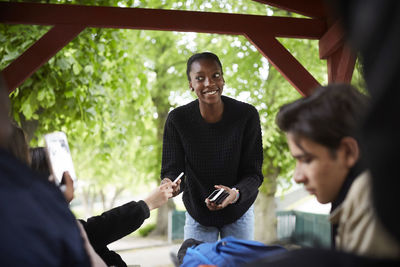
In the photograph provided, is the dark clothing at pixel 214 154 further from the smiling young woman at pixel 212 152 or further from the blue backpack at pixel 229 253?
the blue backpack at pixel 229 253

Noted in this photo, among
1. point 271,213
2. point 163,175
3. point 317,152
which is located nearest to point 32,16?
point 163,175

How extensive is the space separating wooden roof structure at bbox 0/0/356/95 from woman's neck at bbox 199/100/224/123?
114 centimetres

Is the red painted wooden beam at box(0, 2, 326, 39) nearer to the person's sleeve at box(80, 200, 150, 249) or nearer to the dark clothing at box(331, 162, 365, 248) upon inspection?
the person's sleeve at box(80, 200, 150, 249)

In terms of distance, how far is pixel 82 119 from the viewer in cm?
553

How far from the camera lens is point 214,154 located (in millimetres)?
2535

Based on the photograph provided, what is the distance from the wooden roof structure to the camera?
11.1ft

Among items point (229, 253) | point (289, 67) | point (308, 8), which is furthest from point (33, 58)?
point (229, 253)

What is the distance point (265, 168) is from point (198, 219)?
6.17 metres

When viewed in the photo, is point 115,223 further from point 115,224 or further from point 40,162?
point 40,162

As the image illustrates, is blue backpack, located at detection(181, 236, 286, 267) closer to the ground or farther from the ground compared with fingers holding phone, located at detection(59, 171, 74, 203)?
closer to the ground

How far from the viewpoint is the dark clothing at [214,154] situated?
8.28 feet

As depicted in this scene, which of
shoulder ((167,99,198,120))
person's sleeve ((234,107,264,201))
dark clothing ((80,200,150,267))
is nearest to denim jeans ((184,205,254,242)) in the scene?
person's sleeve ((234,107,264,201))

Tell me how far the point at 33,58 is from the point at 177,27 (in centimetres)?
113

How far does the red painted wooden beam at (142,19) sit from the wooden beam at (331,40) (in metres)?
0.27
